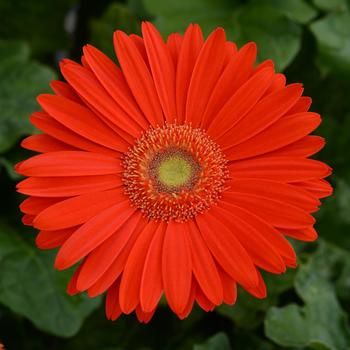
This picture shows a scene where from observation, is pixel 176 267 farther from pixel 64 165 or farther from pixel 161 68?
pixel 161 68

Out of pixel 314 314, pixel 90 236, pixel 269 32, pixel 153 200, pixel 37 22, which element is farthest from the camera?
pixel 37 22

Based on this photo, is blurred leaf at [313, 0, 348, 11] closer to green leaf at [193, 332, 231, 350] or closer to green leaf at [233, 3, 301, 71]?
green leaf at [233, 3, 301, 71]

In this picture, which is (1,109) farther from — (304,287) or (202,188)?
(304,287)

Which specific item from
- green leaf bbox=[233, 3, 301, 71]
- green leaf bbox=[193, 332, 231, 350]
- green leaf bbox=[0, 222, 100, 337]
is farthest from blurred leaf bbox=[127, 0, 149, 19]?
green leaf bbox=[193, 332, 231, 350]

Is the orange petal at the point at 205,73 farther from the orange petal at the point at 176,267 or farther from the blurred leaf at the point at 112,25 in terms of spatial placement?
the blurred leaf at the point at 112,25

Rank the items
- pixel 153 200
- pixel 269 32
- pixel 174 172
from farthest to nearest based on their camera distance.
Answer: pixel 269 32 < pixel 174 172 < pixel 153 200

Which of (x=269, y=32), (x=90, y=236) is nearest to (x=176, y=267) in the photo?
(x=90, y=236)

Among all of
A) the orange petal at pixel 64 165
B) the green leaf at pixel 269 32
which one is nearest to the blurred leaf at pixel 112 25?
the green leaf at pixel 269 32
